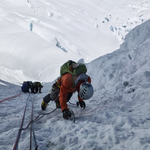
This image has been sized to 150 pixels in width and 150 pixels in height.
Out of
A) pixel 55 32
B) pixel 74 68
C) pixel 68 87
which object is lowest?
pixel 68 87

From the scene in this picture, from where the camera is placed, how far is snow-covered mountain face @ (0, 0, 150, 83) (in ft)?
127

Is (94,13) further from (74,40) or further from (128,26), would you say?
(74,40)

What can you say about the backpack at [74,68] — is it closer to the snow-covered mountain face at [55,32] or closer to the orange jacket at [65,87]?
the orange jacket at [65,87]

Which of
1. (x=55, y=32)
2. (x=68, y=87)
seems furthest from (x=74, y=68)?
(x=55, y=32)

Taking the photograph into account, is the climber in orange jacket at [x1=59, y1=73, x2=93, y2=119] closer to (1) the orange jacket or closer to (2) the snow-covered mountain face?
(1) the orange jacket

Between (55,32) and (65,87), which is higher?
(55,32)

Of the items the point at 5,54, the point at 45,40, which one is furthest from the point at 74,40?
the point at 5,54

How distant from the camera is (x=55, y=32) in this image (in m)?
52.6

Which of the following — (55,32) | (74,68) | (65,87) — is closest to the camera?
(65,87)

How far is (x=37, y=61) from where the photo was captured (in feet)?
133

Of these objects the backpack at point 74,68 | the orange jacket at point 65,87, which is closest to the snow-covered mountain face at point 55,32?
the backpack at point 74,68

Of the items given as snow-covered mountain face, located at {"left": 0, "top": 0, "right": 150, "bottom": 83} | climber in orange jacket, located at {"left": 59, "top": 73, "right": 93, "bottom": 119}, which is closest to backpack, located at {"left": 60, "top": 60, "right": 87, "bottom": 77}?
climber in orange jacket, located at {"left": 59, "top": 73, "right": 93, "bottom": 119}

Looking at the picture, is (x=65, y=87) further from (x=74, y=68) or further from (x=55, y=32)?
(x=55, y=32)

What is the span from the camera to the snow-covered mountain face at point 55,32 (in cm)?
3875
